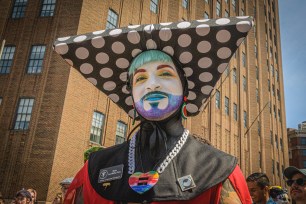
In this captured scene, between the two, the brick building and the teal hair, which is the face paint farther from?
the brick building

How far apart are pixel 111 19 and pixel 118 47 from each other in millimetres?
16109

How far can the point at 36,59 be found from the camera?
612 inches

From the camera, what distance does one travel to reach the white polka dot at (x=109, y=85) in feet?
8.20

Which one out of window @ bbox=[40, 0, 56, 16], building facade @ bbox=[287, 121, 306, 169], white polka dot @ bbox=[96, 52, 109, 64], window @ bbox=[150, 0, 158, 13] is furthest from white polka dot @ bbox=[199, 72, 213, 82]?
building facade @ bbox=[287, 121, 306, 169]

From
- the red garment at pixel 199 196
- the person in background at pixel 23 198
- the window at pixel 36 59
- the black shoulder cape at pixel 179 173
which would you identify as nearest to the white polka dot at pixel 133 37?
the black shoulder cape at pixel 179 173

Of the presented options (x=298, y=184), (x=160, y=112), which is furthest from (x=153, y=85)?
(x=298, y=184)

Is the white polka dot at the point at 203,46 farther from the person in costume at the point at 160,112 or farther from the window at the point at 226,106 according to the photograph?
the window at the point at 226,106

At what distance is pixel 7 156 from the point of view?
1384 centimetres

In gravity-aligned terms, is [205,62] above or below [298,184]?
above

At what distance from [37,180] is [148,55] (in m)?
12.5

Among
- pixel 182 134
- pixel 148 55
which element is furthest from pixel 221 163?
pixel 148 55

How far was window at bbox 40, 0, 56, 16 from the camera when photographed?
16375mm

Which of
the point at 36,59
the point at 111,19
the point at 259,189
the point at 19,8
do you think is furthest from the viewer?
the point at 111,19

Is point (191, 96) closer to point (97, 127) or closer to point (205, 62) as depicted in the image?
point (205, 62)
